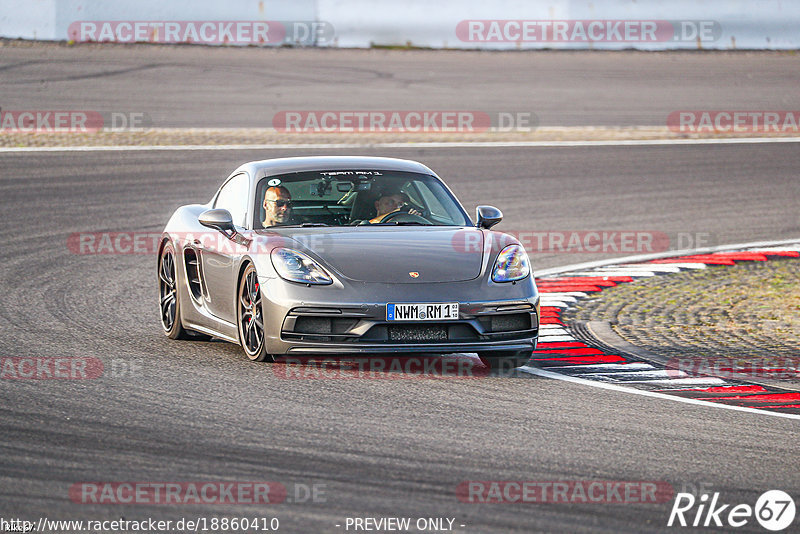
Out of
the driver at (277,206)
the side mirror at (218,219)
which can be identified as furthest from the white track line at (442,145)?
the side mirror at (218,219)

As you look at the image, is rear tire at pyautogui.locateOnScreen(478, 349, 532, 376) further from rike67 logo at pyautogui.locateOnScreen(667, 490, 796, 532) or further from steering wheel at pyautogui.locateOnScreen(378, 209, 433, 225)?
rike67 logo at pyautogui.locateOnScreen(667, 490, 796, 532)

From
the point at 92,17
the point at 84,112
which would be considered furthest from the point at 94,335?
the point at 92,17

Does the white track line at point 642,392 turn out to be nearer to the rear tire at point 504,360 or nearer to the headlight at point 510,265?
the rear tire at point 504,360

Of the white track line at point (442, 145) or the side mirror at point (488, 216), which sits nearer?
the side mirror at point (488, 216)

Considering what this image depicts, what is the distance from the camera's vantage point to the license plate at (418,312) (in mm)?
7812

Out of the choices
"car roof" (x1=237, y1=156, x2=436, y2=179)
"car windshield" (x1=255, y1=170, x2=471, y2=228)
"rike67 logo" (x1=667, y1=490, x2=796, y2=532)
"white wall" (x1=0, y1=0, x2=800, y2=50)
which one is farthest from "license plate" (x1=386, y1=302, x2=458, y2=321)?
"white wall" (x1=0, y1=0, x2=800, y2=50)

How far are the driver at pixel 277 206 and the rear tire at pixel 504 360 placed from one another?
5.56ft

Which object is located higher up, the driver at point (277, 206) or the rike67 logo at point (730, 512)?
the driver at point (277, 206)

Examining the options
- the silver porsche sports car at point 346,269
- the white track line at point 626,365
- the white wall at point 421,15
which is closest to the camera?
the white track line at point 626,365

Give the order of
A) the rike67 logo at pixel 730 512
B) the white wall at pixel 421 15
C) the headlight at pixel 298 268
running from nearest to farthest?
1. the rike67 logo at pixel 730 512
2. the headlight at pixel 298 268
3. the white wall at pixel 421 15

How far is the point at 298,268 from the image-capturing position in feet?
26.6

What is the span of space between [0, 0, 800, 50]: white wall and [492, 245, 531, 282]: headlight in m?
17.4

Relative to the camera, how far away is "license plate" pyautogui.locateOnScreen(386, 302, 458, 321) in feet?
25.6

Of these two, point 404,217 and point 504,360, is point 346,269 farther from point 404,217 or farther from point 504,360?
point 504,360
